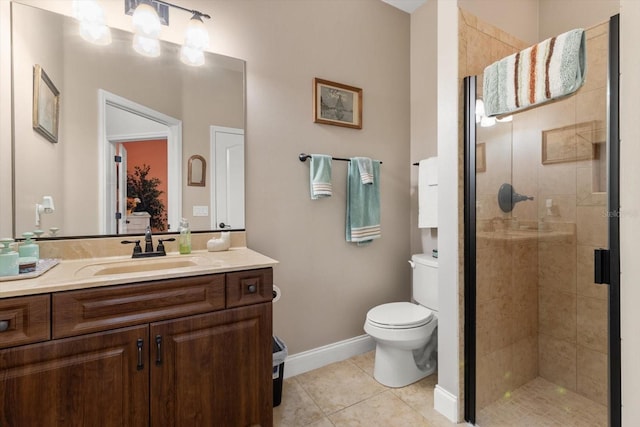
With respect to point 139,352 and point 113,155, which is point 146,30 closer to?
point 113,155

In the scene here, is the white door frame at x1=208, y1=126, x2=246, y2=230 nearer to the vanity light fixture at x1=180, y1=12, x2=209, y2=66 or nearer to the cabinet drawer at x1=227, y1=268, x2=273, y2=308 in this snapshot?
the vanity light fixture at x1=180, y1=12, x2=209, y2=66

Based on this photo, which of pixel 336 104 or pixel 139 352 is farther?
pixel 336 104

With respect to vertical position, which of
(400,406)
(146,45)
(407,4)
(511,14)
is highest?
(407,4)

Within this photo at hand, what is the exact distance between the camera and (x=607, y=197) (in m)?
1.13

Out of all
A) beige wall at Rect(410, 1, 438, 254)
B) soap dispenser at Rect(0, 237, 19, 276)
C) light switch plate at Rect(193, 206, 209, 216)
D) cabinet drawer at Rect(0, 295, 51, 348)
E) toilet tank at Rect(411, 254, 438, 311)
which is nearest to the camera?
cabinet drawer at Rect(0, 295, 51, 348)

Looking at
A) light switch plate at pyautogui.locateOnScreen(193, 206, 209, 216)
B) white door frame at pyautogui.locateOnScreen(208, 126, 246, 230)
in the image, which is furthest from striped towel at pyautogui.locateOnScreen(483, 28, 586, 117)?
light switch plate at pyautogui.locateOnScreen(193, 206, 209, 216)

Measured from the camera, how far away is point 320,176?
2.10 m

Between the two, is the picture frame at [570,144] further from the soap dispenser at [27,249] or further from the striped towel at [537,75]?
the soap dispenser at [27,249]

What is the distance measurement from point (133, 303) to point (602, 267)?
68.0 inches

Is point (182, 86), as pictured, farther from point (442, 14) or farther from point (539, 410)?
point (539, 410)

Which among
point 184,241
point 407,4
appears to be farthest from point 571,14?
point 184,241

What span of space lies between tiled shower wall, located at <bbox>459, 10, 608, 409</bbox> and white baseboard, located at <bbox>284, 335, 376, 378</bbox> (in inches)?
36.0

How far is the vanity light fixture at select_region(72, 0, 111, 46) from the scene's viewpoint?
1499mm

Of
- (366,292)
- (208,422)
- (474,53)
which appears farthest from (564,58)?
(208,422)
